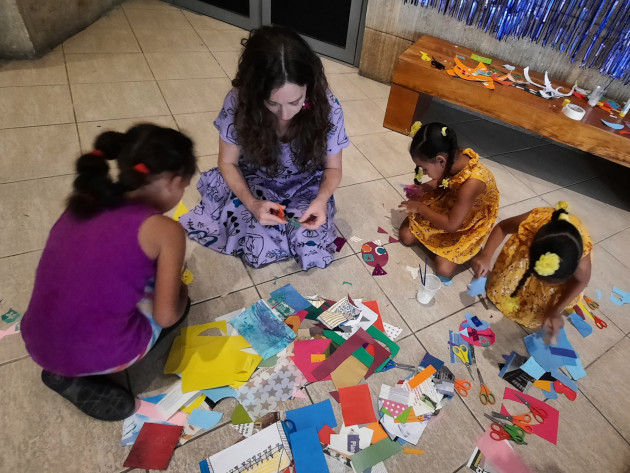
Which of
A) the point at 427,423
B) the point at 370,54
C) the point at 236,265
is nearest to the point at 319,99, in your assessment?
the point at 236,265

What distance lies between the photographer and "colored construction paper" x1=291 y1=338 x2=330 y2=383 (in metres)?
1.36

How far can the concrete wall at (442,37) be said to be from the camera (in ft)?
8.28

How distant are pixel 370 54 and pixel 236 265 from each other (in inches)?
94.6

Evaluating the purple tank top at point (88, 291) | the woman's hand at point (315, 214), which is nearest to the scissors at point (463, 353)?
the woman's hand at point (315, 214)

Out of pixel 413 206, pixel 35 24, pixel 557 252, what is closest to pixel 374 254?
pixel 413 206

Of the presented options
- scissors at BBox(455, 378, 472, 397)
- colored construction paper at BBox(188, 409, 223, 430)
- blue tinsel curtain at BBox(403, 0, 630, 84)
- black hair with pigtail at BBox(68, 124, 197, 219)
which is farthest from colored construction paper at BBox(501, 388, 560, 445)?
blue tinsel curtain at BBox(403, 0, 630, 84)

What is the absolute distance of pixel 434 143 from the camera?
4.89ft

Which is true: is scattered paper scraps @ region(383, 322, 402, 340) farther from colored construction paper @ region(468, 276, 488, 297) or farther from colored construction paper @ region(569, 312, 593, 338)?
colored construction paper @ region(569, 312, 593, 338)

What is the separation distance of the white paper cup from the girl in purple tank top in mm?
1037

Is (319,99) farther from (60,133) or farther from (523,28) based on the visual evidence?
(523,28)

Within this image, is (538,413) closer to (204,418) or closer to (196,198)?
(204,418)

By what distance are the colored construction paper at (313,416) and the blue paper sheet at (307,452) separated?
0.07 feet

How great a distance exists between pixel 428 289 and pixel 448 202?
43 centimetres

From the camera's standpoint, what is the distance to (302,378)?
4.42ft
